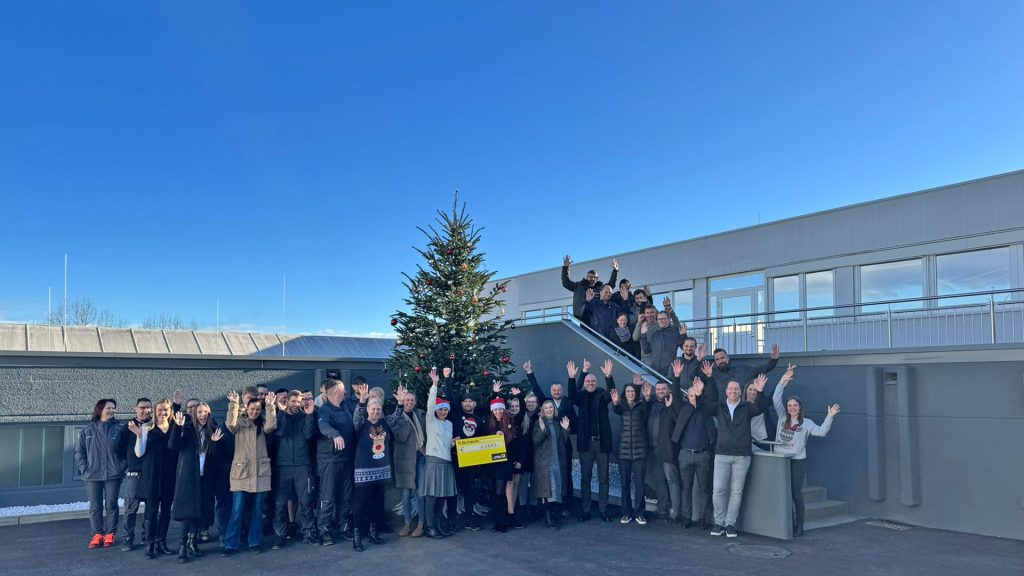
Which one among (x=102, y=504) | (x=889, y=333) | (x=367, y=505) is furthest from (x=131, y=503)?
(x=889, y=333)

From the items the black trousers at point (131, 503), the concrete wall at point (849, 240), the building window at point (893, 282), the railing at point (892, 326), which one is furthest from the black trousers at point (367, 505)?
the concrete wall at point (849, 240)

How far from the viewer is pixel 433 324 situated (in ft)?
37.1

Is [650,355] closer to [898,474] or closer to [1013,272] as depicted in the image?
[898,474]

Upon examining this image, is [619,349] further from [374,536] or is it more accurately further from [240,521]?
[240,521]

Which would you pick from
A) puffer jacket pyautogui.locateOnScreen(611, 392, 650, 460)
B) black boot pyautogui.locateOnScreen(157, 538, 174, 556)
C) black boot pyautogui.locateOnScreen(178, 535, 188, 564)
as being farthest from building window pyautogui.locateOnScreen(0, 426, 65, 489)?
puffer jacket pyautogui.locateOnScreen(611, 392, 650, 460)

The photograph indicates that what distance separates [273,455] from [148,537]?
1.66 m

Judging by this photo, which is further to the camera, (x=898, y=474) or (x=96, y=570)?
(x=898, y=474)

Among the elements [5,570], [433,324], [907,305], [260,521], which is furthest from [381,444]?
[907,305]

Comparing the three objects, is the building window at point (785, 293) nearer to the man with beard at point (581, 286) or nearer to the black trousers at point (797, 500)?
the man with beard at point (581, 286)

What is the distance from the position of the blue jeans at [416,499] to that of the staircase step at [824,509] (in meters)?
5.33

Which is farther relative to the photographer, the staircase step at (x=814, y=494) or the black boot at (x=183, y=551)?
the staircase step at (x=814, y=494)

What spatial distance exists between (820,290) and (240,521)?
44.1 feet

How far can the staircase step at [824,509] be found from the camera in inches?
401

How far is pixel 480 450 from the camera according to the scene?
31.8 feet
